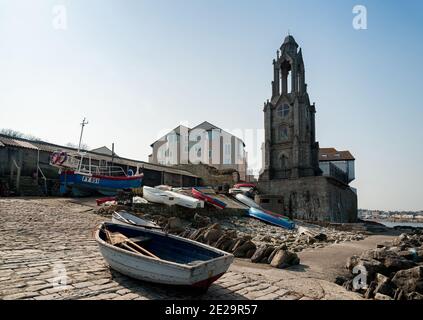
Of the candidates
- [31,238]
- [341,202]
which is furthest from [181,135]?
[31,238]

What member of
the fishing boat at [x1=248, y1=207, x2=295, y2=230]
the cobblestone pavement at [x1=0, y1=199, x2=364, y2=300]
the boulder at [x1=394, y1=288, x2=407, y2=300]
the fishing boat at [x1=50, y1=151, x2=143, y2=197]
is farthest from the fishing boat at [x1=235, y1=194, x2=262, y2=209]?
the boulder at [x1=394, y1=288, x2=407, y2=300]

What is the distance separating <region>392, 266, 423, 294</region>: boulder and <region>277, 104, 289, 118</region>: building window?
38395mm

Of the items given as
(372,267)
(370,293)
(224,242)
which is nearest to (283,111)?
(224,242)

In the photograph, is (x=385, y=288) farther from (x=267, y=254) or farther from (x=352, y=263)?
(x=267, y=254)

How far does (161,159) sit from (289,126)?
26057 millimetres

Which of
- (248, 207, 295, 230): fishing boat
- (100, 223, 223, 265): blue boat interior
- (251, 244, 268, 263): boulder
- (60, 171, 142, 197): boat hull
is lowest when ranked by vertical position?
(248, 207, 295, 230): fishing boat

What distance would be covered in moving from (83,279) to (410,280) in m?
8.17

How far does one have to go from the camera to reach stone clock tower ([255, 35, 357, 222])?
122ft

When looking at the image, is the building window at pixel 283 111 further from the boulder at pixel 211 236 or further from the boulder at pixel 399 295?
the boulder at pixel 399 295

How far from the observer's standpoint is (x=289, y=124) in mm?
44938

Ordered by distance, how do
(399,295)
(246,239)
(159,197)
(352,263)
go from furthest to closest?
(159,197) → (246,239) → (352,263) → (399,295)

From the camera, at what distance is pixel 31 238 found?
10.6 meters

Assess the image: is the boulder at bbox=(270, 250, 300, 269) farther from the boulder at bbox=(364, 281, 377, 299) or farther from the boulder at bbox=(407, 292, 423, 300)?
the boulder at bbox=(407, 292, 423, 300)
